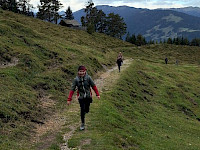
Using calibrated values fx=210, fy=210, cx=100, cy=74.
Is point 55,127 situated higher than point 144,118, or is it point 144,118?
point 55,127

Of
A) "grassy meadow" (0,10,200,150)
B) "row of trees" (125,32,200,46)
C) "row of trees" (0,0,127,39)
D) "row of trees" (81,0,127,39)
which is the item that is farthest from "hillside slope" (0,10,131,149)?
"row of trees" (125,32,200,46)

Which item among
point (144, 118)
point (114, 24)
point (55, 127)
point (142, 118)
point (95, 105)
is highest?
point (114, 24)

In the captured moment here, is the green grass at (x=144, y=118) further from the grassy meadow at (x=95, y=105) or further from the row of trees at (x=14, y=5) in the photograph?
the row of trees at (x=14, y=5)

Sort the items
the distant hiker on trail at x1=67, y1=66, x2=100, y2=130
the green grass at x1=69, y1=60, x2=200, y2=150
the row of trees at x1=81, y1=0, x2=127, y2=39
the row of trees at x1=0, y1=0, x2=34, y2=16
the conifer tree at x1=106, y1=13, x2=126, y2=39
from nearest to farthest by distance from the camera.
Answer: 1. the distant hiker on trail at x1=67, y1=66, x2=100, y2=130
2. the green grass at x1=69, y1=60, x2=200, y2=150
3. the row of trees at x1=0, y1=0, x2=34, y2=16
4. the row of trees at x1=81, y1=0, x2=127, y2=39
5. the conifer tree at x1=106, y1=13, x2=126, y2=39

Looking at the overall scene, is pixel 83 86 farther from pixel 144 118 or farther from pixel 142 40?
pixel 142 40

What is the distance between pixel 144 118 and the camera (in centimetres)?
1956

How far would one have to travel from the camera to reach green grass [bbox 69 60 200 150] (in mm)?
12039

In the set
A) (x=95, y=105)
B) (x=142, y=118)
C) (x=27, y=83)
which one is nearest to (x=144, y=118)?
(x=142, y=118)

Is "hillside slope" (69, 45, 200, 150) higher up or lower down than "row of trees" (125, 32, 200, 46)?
lower down

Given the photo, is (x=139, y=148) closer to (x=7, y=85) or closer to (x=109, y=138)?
(x=109, y=138)

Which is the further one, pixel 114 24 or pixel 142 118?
pixel 114 24

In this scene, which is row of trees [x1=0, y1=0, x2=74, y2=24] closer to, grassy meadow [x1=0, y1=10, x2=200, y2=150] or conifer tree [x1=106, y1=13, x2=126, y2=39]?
conifer tree [x1=106, y1=13, x2=126, y2=39]

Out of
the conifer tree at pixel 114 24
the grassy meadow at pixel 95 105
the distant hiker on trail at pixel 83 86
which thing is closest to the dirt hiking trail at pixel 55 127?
the grassy meadow at pixel 95 105

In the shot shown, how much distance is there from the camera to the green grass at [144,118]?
39.5ft
